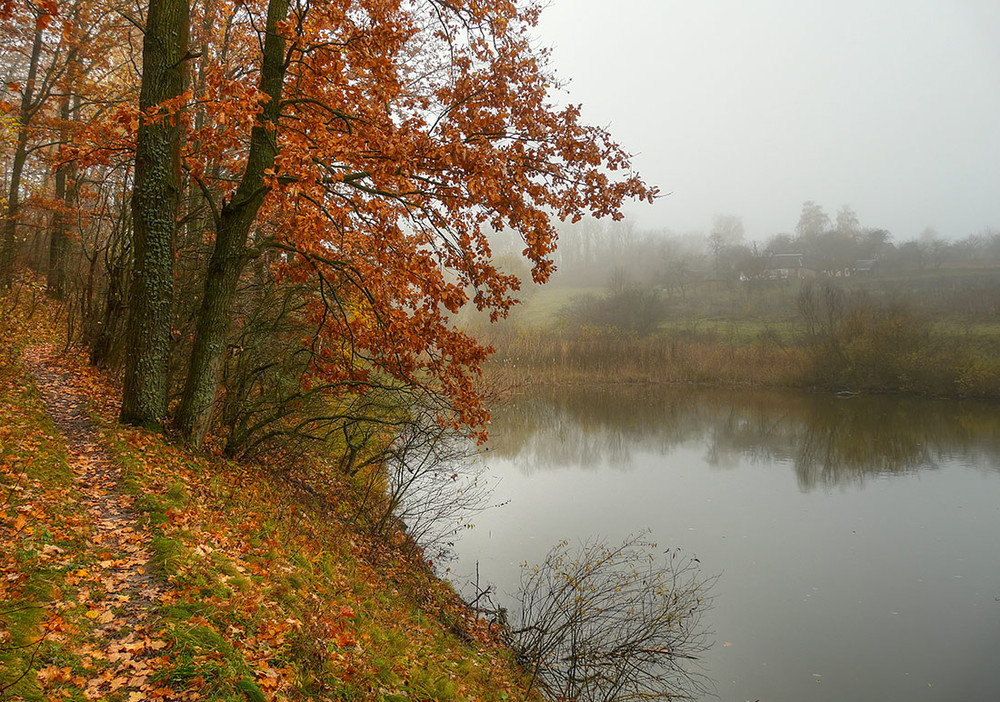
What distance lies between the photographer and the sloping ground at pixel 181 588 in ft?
11.0

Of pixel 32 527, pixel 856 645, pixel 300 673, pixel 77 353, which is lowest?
pixel 856 645

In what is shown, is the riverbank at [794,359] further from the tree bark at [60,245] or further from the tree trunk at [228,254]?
the tree trunk at [228,254]

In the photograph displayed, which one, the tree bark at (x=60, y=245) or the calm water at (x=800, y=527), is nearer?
the calm water at (x=800, y=527)

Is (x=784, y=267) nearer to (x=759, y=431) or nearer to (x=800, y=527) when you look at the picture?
(x=759, y=431)

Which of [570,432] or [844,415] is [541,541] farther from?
[844,415]

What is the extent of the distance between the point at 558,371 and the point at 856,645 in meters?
28.7

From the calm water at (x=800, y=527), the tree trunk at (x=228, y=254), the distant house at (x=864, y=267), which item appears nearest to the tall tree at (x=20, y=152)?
the tree trunk at (x=228, y=254)

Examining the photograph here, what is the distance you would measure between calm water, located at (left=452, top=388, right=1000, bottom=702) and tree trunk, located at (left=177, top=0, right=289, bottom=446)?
17.6ft

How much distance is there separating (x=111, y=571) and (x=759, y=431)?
78.4ft

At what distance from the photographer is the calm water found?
8.21 metres

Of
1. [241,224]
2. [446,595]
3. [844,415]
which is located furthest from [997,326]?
[241,224]

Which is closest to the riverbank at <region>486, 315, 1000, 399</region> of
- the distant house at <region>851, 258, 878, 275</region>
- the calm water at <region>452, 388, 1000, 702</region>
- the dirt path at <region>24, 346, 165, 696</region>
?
the calm water at <region>452, 388, 1000, 702</region>

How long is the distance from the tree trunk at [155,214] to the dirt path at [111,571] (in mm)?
745

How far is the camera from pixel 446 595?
888cm
